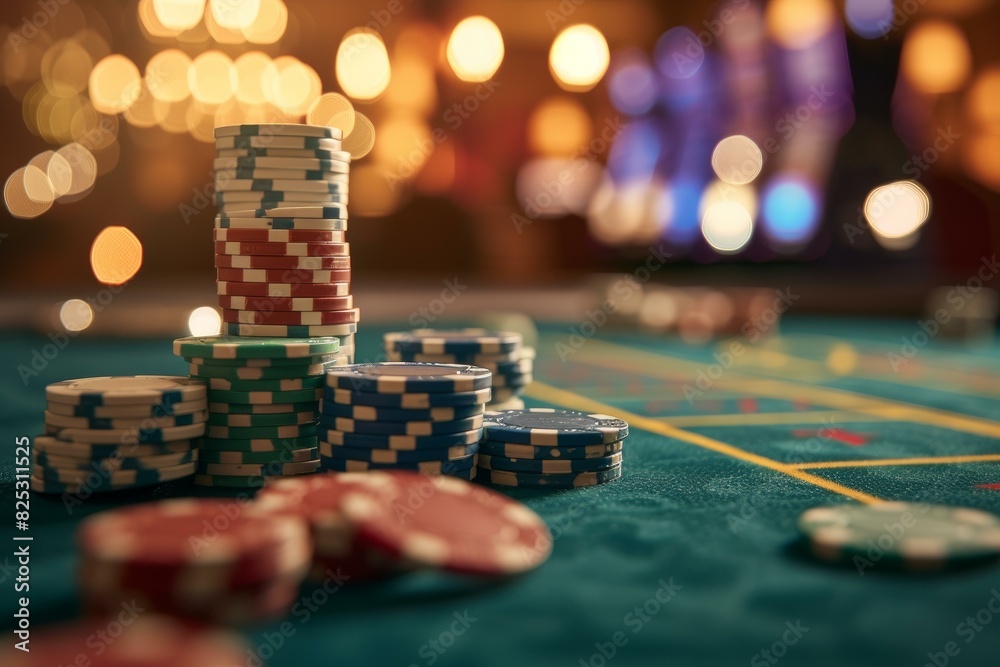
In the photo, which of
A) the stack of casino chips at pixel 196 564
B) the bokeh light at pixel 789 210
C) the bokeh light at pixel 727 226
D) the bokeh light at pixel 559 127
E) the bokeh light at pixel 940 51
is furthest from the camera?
the bokeh light at pixel 559 127

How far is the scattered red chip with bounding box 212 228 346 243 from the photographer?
131 inches

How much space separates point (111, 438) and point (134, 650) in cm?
150

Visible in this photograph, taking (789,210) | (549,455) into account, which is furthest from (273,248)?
(789,210)

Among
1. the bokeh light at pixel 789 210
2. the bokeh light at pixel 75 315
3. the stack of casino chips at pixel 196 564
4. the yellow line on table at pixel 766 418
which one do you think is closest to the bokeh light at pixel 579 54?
the bokeh light at pixel 789 210

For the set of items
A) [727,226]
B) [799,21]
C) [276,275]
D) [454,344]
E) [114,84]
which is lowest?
[454,344]

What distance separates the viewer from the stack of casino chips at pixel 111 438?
2.86 meters

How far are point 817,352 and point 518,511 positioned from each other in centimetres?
551

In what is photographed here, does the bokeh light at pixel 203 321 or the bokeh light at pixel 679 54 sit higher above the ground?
the bokeh light at pixel 679 54

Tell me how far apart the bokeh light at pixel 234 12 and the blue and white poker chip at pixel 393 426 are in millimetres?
12176

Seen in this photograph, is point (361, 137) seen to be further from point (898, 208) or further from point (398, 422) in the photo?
point (398, 422)

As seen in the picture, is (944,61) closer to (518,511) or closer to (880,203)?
(880,203)

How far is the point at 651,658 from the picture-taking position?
1.79 meters

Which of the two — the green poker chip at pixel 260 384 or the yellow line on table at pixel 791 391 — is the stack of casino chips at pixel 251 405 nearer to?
the green poker chip at pixel 260 384

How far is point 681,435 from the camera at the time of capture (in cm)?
410
